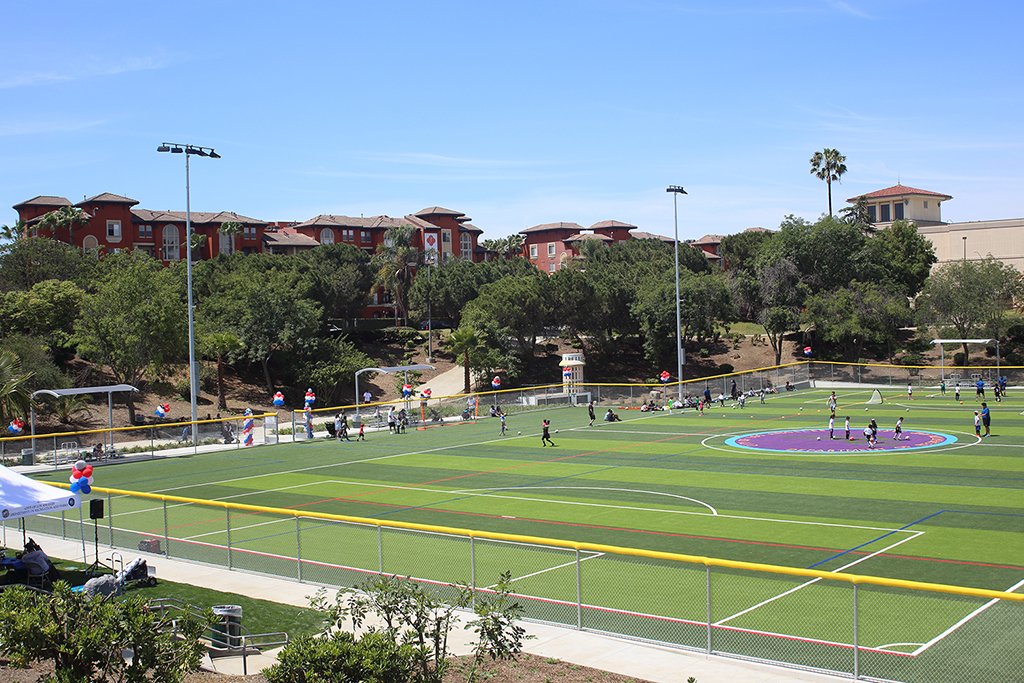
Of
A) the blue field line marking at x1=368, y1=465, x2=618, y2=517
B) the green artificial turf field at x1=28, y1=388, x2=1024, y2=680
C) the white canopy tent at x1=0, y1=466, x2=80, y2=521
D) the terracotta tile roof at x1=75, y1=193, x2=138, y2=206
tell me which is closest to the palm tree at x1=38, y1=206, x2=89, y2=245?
the terracotta tile roof at x1=75, y1=193, x2=138, y2=206

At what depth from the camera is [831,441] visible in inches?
1837

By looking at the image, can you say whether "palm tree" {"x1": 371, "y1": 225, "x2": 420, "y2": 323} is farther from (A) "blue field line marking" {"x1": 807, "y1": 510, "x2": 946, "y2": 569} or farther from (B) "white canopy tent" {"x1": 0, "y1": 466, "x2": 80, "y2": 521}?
(B) "white canopy tent" {"x1": 0, "y1": 466, "x2": 80, "y2": 521}

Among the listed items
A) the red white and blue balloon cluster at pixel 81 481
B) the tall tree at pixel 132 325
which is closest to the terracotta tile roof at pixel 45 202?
the tall tree at pixel 132 325

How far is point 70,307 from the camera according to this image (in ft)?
253

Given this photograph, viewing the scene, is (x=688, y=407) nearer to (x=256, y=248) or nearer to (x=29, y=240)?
(x=29, y=240)

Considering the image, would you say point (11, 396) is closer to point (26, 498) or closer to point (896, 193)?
point (26, 498)

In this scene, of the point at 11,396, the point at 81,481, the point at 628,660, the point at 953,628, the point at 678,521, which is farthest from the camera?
the point at 11,396

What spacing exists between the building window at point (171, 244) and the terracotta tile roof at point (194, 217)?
1.32 metres

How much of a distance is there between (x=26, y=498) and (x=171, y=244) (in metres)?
111

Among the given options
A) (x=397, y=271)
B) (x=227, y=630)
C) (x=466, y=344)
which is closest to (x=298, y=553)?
(x=227, y=630)

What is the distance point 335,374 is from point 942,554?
68538 mm

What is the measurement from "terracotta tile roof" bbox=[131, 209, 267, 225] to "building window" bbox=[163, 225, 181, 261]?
132cm

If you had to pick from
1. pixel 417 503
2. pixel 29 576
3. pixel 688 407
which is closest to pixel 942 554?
pixel 417 503

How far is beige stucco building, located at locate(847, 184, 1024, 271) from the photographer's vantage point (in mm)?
116250
